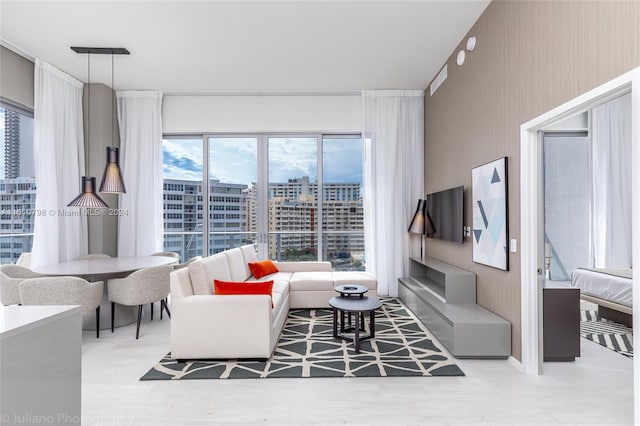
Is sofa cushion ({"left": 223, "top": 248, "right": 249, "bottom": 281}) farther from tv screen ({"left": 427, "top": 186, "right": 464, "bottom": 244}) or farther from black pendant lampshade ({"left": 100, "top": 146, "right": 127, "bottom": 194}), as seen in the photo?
tv screen ({"left": 427, "top": 186, "right": 464, "bottom": 244})

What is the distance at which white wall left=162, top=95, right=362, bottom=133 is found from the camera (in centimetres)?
548

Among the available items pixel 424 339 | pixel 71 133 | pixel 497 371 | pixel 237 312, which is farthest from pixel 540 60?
pixel 71 133

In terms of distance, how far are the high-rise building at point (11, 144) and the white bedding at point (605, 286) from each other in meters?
6.96

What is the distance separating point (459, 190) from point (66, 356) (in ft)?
12.2

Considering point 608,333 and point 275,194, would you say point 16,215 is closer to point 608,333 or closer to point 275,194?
point 275,194

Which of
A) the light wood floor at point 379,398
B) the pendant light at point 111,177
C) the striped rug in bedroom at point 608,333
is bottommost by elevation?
the light wood floor at point 379,398

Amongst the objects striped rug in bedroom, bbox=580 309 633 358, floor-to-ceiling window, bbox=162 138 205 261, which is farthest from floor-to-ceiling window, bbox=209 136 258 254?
striped rug in bedroom, bbox=580 309 633 358

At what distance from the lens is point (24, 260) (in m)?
4.18

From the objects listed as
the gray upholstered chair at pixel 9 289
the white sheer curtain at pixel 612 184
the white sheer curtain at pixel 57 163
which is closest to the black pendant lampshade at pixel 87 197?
the gray upholstered chair at pixel 9 289

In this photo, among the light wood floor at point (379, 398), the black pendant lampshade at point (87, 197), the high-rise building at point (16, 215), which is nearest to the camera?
the light wood floor at point (379, 398)

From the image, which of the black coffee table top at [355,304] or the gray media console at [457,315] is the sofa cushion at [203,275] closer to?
the black coffee table top at [355,304]

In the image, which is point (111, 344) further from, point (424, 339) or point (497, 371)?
point (497, 371)

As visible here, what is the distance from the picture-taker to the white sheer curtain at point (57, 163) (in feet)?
14.0

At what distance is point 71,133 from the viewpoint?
4723 mm
